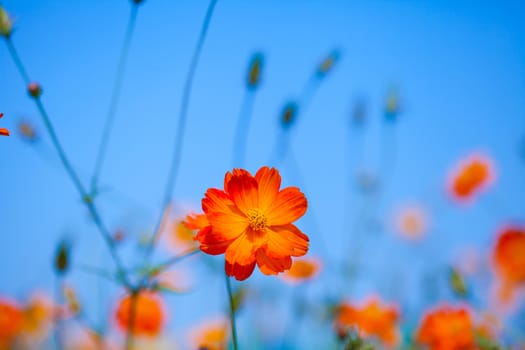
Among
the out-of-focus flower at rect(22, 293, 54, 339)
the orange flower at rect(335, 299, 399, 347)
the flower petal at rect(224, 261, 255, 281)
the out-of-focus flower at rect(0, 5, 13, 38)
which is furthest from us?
the out-of-focus flower at rect(22, 293, 54, 339)

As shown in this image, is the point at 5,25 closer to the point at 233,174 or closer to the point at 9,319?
the point at 233,174

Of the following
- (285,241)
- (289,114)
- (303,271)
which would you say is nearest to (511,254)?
(303,271)

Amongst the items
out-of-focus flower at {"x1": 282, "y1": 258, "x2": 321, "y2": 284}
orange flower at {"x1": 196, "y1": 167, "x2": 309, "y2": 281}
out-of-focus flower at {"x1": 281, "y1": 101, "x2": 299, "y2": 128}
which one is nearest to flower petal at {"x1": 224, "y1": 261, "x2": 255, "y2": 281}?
orange flower at {"x1": 196, "y1": 167, "x2": 309, "y2": 281}

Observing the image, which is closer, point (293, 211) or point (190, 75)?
point (293, 211)

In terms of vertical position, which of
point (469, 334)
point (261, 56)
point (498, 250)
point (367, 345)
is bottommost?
point (367, 345)

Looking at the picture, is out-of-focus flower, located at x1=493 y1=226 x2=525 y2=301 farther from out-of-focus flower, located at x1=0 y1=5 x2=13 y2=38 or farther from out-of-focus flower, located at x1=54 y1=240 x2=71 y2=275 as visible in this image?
out-of-focus flower, located at x1=0 y1=5 x2=13 y2=38

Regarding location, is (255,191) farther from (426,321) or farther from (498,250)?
(498,250)

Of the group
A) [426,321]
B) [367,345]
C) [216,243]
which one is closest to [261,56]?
[216,243]
